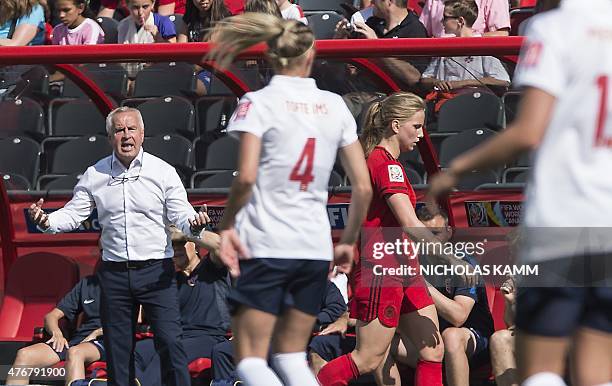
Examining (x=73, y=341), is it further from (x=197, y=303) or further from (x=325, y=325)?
(x=325, y=325)

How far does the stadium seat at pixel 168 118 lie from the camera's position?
8273 mm

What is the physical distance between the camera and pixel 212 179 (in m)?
8.29

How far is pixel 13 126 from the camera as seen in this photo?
842 centimetres

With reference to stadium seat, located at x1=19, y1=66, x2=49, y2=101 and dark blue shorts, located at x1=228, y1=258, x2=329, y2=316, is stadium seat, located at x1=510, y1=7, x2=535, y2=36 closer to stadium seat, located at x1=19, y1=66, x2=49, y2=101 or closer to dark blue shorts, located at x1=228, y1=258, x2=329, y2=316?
stadium seat, located at x1=19, y1=66, x2=49, y2=101

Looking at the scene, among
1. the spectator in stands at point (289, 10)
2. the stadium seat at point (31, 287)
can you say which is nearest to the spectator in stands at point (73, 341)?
the stadium seat at point (31, 287)

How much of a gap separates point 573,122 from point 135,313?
4.10 metres

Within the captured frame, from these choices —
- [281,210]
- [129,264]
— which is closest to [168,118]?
[129,264]

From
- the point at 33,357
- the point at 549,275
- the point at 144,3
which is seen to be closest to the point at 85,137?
the point at 33,357

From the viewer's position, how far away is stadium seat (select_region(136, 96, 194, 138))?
8.27 m

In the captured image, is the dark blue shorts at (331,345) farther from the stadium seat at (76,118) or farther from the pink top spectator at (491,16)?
the pink top spectator at (491,16)

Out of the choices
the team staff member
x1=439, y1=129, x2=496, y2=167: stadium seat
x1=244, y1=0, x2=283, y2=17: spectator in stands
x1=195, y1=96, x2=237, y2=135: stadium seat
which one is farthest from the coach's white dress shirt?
x1=439, y1=129, x2=496, y2=167: stadium seat

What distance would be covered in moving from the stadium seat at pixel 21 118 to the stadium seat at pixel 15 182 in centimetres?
26

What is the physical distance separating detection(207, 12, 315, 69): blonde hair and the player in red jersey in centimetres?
153

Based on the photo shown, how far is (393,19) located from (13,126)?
9.20 ft
